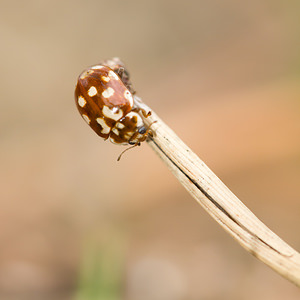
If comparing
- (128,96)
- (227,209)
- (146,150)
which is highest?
(146,150)

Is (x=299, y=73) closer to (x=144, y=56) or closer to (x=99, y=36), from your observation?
(x=144, y=56)

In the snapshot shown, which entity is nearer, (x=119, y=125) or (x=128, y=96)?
(x=128, y=96)

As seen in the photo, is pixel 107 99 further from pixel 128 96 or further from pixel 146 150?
pixel 146 150

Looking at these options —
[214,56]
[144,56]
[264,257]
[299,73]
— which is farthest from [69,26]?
[264,257]

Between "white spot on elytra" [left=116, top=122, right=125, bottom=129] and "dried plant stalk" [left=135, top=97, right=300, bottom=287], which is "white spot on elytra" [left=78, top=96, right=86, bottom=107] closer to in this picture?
"white spot on elytra" [left=116, top=122, right=125, bottom=129]

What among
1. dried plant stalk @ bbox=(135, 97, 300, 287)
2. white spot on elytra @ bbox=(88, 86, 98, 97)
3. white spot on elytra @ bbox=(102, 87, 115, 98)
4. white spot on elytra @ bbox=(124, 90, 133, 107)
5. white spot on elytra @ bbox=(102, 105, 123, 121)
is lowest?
dried plant stalk @ bbox=(135, 97, 300, 287)

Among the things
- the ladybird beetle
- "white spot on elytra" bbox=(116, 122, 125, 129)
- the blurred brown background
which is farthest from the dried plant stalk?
the blurred brown background

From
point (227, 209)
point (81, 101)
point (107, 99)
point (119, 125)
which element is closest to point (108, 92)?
point (107, 99)
